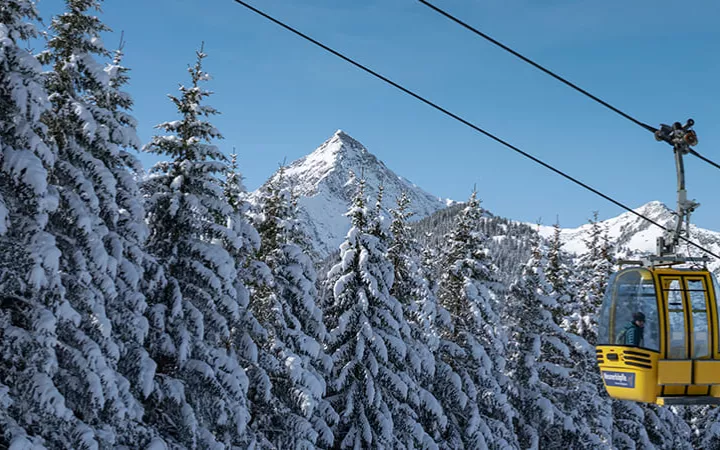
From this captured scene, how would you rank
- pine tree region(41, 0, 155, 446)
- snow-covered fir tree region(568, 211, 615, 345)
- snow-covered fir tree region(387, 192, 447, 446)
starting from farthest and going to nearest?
snow-covered fir tree region(568, 211, 615, 345) < snow-covered fir tree region(387, 192, 447, 446) < pine tree region(41, 0, 155, 446)

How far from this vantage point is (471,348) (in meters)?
25.1

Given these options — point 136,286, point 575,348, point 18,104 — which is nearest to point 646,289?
point 136,286

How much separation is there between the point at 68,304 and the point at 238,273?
691 cm

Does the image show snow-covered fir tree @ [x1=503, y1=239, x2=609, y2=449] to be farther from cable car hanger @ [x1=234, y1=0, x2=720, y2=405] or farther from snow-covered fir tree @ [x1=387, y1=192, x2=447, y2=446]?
cable car hanger @ [x1=234, y1=0, x2=720, y2=405]

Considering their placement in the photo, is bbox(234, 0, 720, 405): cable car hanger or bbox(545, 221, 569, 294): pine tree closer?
bbox(234, 0, 720, 405): cable car hanger

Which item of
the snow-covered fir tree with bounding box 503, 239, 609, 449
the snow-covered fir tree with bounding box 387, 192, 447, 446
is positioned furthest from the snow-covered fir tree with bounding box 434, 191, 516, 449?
the snow-covered fir tree with bounding box 503, 239, 609, 449

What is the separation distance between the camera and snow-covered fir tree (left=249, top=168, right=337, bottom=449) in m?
19.9

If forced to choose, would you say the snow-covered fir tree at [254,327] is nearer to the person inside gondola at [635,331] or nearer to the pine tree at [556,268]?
the person inside gondola at [635,331]

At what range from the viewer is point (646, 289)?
11.2m

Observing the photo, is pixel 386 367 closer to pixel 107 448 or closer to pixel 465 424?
pixel 465 424

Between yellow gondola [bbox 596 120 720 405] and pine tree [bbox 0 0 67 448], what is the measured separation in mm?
10143

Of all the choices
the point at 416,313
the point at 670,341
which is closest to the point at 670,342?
the point at 670,341

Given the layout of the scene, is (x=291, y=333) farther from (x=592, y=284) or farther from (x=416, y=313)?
(x=592, y=284)

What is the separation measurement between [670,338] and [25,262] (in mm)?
11535
